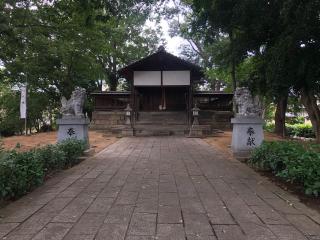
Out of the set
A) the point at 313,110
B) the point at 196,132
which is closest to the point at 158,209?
the point at 313,110

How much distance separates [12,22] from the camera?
13625mm

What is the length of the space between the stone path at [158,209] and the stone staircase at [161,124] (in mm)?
14171

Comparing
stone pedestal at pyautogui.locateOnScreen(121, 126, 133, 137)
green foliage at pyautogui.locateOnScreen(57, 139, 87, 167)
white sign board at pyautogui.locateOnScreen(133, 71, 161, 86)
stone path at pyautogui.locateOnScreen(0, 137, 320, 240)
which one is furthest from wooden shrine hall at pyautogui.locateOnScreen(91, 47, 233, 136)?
stone path at pyautogui.locateOnScreen(0, 137, 320, 240)

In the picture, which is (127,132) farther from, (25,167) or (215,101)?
(25,167)

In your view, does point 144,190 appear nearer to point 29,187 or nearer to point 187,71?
point 29,187

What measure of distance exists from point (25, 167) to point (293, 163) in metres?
4.77

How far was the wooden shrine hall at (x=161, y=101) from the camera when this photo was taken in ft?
81.1

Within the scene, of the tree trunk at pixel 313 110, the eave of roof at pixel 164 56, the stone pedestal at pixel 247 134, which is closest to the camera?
the stone pedestal at pixel 247 134

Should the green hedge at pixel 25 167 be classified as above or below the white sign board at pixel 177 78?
below

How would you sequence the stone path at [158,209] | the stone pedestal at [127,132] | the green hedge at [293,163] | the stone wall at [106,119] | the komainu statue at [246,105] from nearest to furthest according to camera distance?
the stone path at [158,209], the green hedge at [293,163], the komainu statue at [246,105], the stone pedestal at [127,132], the stone wall at [106,119]

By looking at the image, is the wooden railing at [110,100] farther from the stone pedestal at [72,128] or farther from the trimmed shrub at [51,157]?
the trimmed shrub at [51,157]

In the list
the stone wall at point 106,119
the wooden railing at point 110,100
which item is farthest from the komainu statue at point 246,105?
the wooden railing at point 110,100

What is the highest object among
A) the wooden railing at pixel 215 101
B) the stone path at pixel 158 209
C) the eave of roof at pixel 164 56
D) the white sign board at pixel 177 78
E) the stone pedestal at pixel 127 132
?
the eave of roof at pixel 164 56

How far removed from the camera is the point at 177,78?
84.9 feet
